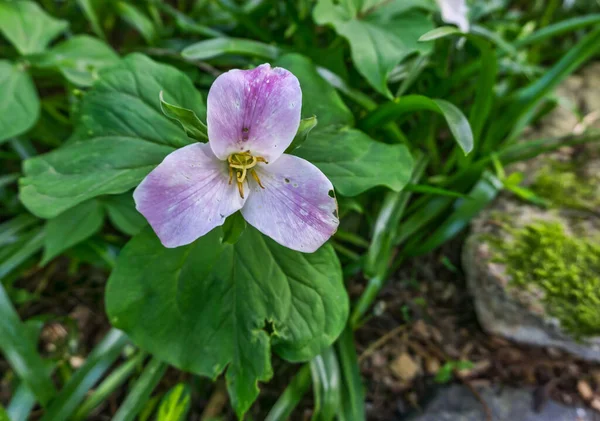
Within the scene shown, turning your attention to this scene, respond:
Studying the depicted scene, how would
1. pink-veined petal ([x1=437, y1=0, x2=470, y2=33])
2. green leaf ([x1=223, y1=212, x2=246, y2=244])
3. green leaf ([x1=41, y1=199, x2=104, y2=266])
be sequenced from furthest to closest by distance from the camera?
pink-veined petal ([x1=437, y1=0, x2=470, y2=33]), green leaf ([x1=41, y1=199, x2=104, y2=266]), green leaf ([x1=223, y1=212, x2=246, y2=244])

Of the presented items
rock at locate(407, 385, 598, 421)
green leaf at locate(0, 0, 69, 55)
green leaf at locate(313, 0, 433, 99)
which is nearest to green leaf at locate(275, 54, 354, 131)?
green leaf at locate(313, 0, 433, 99)

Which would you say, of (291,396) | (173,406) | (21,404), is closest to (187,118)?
(173,406)

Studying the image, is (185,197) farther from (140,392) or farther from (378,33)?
(378,33)

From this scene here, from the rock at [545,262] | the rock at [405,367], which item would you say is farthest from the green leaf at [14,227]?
the rock at [545,262]

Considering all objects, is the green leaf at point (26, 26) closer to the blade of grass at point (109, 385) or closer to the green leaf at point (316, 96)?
the green leaf at point (316, 96)

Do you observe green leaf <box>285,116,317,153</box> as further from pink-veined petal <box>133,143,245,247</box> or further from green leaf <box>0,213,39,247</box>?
green leaf <box>0,213,39,247</box>

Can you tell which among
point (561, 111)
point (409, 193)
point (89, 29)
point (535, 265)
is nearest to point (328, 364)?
point (409, 193)
